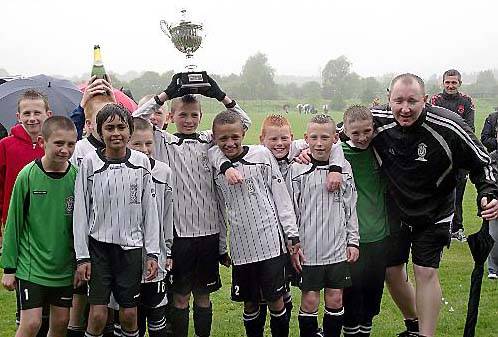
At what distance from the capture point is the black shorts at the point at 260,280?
421 centimetres

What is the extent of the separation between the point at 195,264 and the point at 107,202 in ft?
2.99

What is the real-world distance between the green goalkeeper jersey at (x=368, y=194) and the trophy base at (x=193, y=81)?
1.23 meters

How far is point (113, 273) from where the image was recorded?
3.80 metres

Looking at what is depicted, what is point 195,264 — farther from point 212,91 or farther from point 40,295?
point 212,91

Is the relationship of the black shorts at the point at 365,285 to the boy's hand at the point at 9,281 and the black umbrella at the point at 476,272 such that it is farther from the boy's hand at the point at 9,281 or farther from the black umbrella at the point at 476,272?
the boy's hand at the point at 9,281

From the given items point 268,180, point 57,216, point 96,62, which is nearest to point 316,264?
point 268,180

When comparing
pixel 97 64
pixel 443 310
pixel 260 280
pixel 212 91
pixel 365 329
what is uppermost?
pixel 97 64

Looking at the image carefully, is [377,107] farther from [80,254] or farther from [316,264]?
[80,254]

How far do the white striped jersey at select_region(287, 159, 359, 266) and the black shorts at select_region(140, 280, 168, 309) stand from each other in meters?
1.05

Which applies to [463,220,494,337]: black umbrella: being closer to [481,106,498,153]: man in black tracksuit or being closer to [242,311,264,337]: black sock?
[242,311,264,337]: black sock

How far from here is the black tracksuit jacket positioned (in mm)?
4438

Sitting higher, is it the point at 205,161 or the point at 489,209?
the point at 205,161

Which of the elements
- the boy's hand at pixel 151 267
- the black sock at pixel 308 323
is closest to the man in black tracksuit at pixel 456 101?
the black sock at pixel 308 323

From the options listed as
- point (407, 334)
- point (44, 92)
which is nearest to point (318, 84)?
point (44, 92)
